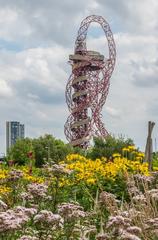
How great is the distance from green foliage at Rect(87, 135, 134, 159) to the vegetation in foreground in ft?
116

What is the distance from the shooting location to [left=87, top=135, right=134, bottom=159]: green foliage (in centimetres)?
4900

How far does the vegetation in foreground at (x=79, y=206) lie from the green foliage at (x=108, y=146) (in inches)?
1390

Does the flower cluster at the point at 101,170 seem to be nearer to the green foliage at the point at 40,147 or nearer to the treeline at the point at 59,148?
the treeline at the point at 59,148

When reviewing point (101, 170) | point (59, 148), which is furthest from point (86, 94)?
point (101, 170)

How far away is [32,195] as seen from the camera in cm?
668

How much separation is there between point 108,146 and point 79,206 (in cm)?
4696

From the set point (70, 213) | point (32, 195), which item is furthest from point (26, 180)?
point (70, 213)

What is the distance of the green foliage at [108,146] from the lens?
161 feet

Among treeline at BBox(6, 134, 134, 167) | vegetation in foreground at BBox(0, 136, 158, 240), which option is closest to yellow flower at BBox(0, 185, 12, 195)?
vegetation in foreground at BBox(0, 136, 158, 240)

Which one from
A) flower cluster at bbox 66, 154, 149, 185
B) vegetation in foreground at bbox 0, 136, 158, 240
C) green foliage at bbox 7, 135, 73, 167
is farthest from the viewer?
green foliage at bbox 7, 135, 73, 167

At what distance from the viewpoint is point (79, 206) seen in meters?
5.46

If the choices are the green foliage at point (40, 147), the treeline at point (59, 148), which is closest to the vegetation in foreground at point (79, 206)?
the treeline at point (59, 148)

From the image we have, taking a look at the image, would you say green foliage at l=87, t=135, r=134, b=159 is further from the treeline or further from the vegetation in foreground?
the vegetation in foreground

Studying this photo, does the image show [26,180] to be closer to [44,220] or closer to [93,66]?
[44,220]
